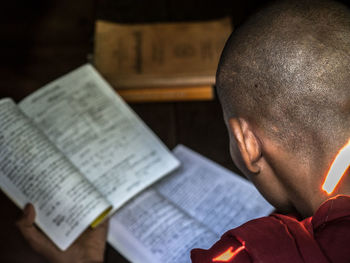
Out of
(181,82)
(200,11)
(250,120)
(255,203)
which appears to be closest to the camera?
(250,120)

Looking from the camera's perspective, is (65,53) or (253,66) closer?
(253,66)

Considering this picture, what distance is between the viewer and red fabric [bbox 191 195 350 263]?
690 millimetres

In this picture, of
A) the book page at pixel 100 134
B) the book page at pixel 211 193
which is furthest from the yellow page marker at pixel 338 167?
the book page at pixel 100 134

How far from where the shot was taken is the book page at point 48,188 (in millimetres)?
980

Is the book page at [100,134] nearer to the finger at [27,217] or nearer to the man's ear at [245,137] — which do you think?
the finger at [27,217]

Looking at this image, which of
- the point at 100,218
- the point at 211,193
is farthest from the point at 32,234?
the point at 211,193

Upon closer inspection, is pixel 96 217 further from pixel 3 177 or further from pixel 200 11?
pixel 200 11

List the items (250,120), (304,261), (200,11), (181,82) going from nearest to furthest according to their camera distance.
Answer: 1. (304,261)
2. (250,120)
3. (181,82)
4. (200,11)

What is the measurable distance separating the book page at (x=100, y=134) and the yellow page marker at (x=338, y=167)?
0.44 m

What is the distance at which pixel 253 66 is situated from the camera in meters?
0.75

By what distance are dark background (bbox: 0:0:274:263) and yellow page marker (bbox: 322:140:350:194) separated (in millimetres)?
411

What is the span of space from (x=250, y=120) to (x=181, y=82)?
47 cm

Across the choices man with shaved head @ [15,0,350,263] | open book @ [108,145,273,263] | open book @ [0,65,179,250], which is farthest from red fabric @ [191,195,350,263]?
open book @ [0,65,179,250]

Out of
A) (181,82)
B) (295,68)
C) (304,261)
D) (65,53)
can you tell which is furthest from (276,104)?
(65,53)
